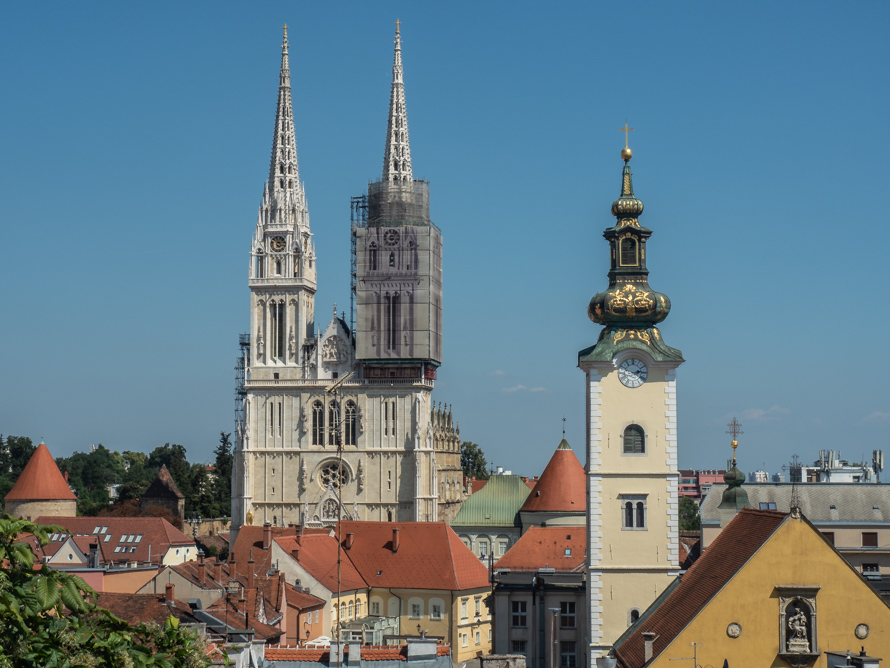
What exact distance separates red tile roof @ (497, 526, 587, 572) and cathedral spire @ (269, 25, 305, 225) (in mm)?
41684

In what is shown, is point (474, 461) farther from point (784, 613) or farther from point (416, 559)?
point (784, 613)

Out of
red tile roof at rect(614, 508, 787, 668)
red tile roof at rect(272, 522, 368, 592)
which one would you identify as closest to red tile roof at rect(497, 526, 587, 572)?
red tile roof at rect(272, 522, 368, 592)

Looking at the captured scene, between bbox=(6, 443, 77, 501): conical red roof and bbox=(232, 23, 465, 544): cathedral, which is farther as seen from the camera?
bbox=(232, 23, 465, 544): cathedral

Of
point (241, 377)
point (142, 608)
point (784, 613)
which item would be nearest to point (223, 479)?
point (241, 377)

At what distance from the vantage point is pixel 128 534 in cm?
8775

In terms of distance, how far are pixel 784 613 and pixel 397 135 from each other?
81243 millimetres

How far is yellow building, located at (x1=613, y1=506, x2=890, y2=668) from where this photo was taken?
28.0 meters

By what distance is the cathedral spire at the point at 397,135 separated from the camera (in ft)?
342

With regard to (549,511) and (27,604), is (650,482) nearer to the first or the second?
(27,604)

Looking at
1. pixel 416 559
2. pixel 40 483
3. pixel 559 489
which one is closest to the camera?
pixel 416 559

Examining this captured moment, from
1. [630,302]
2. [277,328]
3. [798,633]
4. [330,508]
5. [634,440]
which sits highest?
[277,328]

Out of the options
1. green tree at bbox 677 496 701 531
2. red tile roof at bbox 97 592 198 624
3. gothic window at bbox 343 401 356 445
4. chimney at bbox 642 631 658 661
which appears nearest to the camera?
Result: chimney at bbox 642 631 658 661

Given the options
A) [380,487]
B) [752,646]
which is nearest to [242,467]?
[380,487]

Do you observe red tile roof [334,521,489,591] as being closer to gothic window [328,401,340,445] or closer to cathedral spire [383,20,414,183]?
gothic window [328,401,340,445]
